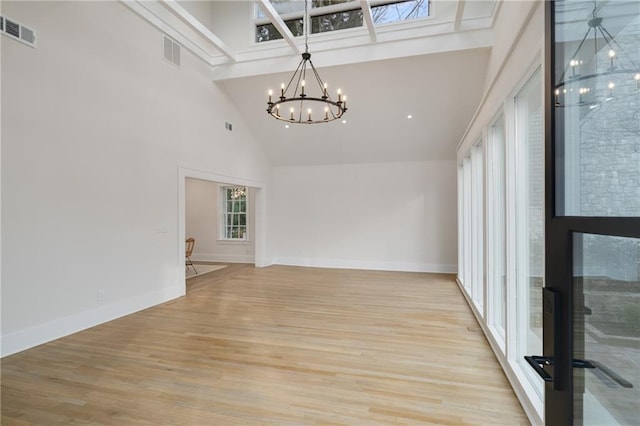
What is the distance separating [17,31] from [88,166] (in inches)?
58.4

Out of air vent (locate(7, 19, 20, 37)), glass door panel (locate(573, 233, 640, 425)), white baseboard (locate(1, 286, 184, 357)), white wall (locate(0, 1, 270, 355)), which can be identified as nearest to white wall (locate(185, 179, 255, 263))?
white wall (locate(0, 1, 270, 355))

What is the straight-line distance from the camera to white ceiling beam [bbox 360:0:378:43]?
4187 mm

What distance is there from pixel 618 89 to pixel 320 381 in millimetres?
2588

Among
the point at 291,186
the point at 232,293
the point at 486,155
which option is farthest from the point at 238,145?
the point at 486,155

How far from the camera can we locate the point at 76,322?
150 inches

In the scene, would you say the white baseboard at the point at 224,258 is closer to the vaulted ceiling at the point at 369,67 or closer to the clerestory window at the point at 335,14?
the vaulted ceiling at the point at 369,67

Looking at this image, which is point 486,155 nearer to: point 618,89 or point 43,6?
point 618,89

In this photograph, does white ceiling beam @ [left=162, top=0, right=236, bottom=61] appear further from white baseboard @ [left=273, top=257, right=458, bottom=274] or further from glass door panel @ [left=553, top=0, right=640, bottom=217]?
white baseboard @ [left=273, top=257, right=458, bottom=274]

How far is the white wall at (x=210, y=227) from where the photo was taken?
9281 mm

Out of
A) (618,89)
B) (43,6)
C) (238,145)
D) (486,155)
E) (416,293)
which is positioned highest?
(43,6)

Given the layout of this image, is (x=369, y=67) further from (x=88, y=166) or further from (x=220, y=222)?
(x=220, y=222)

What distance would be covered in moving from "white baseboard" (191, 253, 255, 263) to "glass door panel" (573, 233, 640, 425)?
8.66 m

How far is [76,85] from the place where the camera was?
3848 mm

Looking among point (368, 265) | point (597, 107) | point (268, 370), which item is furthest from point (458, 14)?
point (368, 265)
